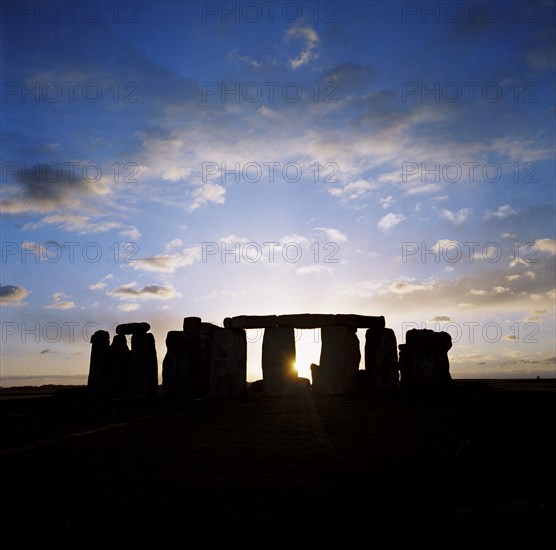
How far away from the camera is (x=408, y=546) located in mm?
4406

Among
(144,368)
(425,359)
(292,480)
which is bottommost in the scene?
(292,480)

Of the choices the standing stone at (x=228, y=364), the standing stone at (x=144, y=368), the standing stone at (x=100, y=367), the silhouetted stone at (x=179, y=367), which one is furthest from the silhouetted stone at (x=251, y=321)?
the standing stone at (x=100, y=367)

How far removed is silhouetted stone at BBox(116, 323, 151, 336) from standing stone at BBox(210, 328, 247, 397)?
3.90 m

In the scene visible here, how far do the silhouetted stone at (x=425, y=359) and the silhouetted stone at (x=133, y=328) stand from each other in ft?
31.9

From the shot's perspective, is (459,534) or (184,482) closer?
(459,534)

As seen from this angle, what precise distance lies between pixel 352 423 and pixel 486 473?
4.43 metres

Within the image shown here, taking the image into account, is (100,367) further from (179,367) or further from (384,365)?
(384,365)

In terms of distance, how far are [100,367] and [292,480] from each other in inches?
719

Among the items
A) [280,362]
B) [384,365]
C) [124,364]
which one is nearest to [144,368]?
[124,364]

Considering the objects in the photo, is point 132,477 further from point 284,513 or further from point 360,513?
point 360,513

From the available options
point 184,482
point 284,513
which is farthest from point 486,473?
point 184,482

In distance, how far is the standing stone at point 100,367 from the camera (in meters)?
22.6

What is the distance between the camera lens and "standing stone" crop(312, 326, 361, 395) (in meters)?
18.0

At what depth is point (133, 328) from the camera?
70.4 ft
